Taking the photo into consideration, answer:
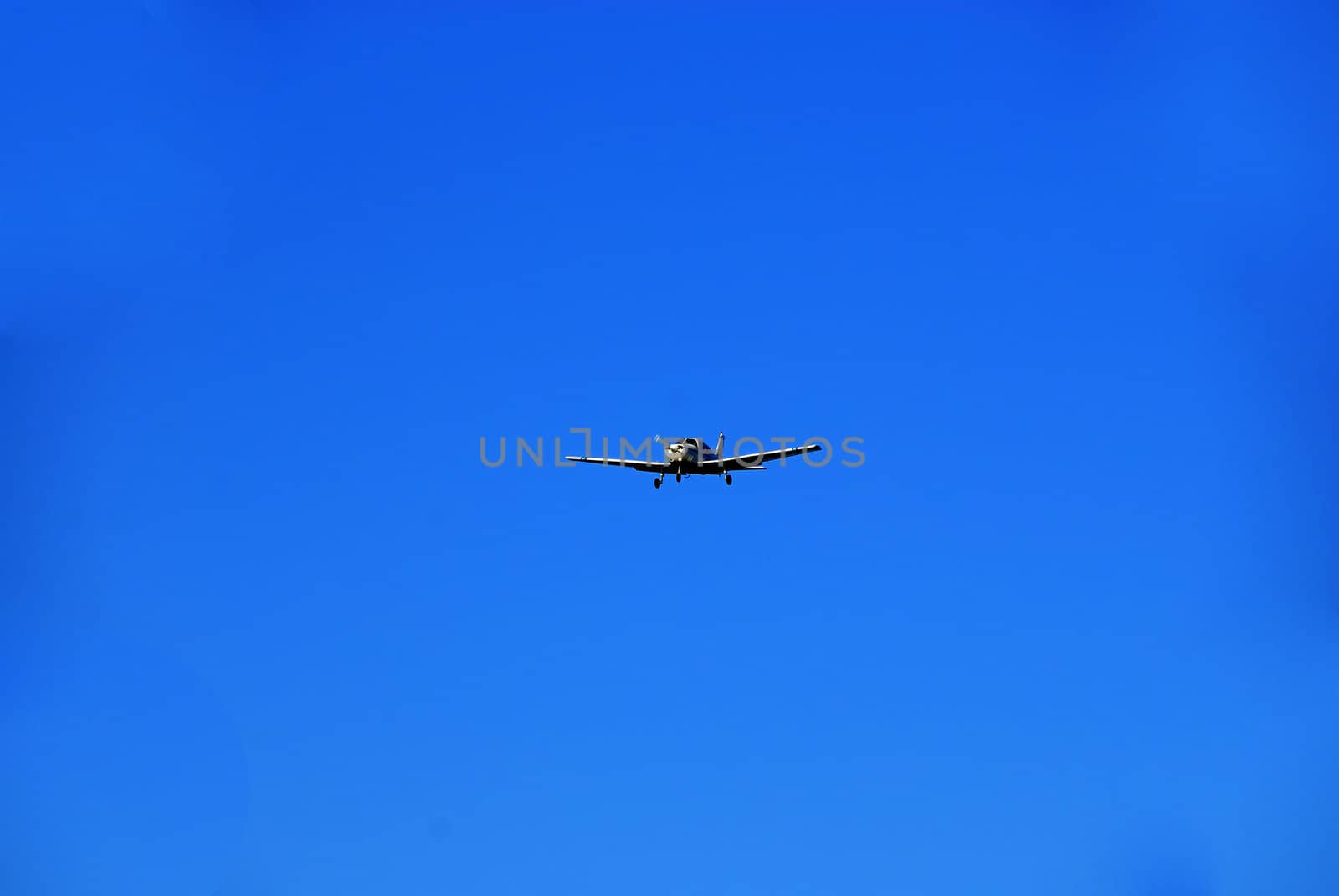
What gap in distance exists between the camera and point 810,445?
10206cm

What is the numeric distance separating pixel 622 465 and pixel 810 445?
1817 centimetres

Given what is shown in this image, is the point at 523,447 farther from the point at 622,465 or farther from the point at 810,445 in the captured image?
the point at 810,445

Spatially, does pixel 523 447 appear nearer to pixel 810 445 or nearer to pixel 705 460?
pixel 705 460

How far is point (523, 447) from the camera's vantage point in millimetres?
96125

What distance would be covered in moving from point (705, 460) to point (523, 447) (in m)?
16.9

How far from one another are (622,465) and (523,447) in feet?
40.4

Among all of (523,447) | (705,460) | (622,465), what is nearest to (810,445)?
(705,460)

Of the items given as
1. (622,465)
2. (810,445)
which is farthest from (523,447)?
(810,445)

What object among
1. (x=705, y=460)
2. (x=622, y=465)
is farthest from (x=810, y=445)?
(x=622, y=465)

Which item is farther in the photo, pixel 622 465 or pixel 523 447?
pixel 622 465

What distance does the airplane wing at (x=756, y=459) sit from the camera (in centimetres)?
9994

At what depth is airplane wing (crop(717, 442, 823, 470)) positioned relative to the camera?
9994 cm

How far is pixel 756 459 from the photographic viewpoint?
334 feet
